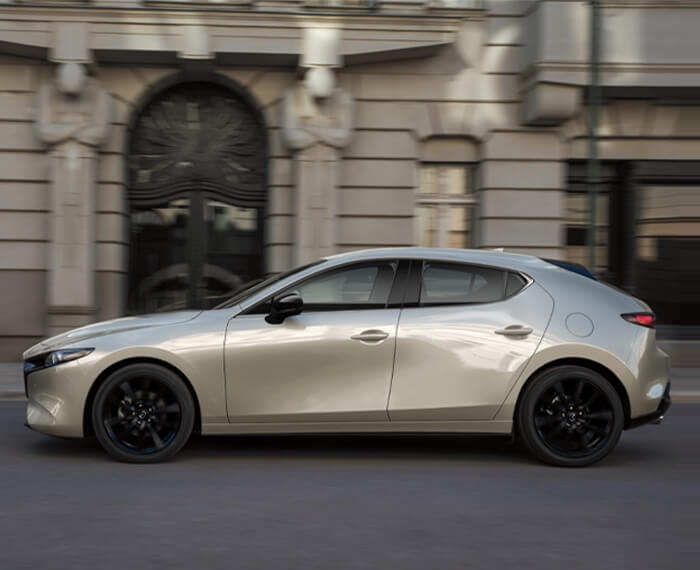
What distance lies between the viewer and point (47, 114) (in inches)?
490

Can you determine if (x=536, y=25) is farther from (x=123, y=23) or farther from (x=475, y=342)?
(x=475, y=342)

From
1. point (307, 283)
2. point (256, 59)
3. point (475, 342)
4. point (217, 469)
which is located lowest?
point (217, 469)

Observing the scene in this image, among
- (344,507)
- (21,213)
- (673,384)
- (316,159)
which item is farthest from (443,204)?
(344,507)

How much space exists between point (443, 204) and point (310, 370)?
8.46 m

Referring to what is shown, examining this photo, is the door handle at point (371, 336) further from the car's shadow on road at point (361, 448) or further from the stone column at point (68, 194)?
the stone column at point (68, 194)

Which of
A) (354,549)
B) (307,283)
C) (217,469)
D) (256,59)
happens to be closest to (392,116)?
(256,59)

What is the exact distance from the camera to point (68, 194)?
12.5m

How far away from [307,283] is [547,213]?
8.18 m

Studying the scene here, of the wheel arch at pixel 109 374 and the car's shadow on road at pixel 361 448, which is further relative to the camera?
the car's shadow on road at pixel 361 448

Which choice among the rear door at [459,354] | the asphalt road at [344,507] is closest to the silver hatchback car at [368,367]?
the rear door at [459,354]

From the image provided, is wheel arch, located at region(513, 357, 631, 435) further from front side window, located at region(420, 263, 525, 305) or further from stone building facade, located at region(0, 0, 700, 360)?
stone building facade, located at region(0, 0, 700, 360)

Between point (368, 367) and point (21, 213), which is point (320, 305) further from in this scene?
point (21, 213)

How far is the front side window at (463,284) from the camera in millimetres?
5883

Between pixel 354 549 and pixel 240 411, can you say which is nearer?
pixel 354 549
